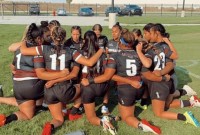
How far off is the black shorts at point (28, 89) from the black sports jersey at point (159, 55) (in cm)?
208

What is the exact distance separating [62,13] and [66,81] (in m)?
50.9

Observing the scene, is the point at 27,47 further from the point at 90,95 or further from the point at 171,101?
the point at 171,101

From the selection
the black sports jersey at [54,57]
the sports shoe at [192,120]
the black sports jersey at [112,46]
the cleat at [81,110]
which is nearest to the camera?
the black sports jersey at [54,57]

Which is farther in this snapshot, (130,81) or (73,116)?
(73,116)

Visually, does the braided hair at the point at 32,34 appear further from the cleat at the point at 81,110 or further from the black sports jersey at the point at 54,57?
the cleat at the point at 81,110

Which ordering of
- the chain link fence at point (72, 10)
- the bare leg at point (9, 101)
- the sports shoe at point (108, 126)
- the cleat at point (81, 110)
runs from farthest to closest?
the chain link fence at point (72, 10), the bare leg at point (9, 101), the cleat at point (81, 110), the sports shoe at point (108, 126)

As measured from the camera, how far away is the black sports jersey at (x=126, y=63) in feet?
17.3

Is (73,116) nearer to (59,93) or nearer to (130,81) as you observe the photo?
(59,93)

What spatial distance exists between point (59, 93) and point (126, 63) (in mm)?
1289

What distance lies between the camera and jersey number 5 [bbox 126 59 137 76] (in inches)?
207

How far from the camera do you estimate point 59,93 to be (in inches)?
204

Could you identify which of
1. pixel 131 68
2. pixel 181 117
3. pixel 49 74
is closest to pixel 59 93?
pixel 49 74

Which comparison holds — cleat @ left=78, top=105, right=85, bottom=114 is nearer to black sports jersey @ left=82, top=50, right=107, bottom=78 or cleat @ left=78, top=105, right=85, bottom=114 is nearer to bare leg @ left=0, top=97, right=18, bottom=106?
black sports jersey @ left=82, top=50, right=107, bottom=78

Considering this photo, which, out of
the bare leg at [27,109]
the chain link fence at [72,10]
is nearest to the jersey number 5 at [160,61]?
the bare leg at [27,109]
